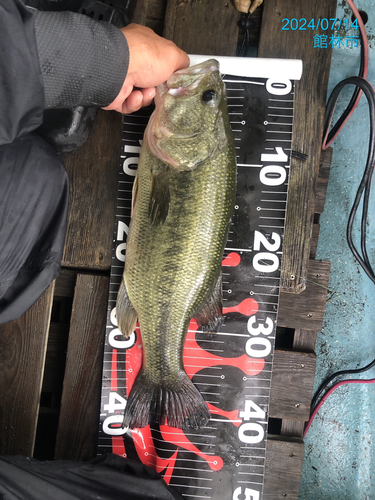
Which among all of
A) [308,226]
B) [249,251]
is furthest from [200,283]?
[308,226]

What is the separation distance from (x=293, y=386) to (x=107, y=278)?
1.24m

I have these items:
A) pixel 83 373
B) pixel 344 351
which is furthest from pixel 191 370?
pixel 344 351

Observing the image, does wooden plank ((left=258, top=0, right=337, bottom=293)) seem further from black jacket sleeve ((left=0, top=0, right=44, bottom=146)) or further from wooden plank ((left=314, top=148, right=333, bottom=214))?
black jacket sleeve ((left=0, top=0, right=44, bottom=146))

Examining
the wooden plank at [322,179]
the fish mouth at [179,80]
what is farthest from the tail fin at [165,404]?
the fish mouth at [179,80]

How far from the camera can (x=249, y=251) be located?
199cm

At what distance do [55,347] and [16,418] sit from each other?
0.42 m

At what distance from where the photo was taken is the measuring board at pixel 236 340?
6.48 ft

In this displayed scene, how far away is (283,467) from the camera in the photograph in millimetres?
2119

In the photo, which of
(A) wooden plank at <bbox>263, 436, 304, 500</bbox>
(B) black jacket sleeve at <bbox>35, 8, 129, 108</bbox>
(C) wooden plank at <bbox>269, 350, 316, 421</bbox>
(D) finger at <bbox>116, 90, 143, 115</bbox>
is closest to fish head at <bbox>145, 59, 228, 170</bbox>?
(D) finger at <bbox>116, 90, 143, 115</bbox>

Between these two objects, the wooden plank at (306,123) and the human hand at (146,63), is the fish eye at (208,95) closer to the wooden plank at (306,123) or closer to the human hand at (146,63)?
the human hand at (146,63)

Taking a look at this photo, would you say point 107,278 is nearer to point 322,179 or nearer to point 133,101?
point 133,101

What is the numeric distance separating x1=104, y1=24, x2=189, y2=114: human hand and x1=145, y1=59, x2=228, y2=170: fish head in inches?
2.3

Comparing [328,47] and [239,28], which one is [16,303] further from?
[328,47]

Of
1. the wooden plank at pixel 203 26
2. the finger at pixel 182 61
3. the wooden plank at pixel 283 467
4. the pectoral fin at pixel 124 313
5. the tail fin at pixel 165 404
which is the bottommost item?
the wooden plank at pixel 283 467
